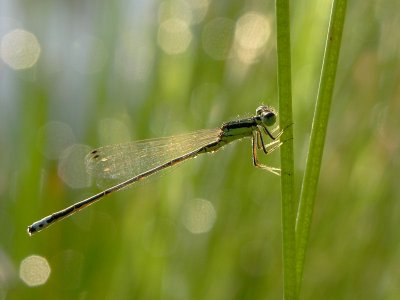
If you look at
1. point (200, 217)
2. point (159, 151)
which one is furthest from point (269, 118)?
point (200, 217)

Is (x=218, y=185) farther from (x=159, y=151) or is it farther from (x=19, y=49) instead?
(x=19, y=49)

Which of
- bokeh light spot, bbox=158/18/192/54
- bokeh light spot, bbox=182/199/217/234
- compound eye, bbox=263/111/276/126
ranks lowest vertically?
compound eye, bbox=263/111/276/126

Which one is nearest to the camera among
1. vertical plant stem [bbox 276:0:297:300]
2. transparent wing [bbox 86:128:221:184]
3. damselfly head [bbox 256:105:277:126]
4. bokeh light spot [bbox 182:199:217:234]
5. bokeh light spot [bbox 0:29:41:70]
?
vertical plant stem [bbox 276:0:297:300]

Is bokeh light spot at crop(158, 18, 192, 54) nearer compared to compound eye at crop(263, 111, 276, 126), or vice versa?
compound eye at crop(263, 111, 276, 126)

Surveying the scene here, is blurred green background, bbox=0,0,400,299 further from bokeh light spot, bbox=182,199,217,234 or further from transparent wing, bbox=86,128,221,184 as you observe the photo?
transparent wing, bbox=86,128,221,184

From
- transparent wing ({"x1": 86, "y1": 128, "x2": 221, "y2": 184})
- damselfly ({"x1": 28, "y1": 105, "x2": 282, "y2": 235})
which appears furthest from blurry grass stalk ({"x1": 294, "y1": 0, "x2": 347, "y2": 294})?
transparent wing ({"x1": 86, "y1": 128, "x2": 221, "y2": 184})

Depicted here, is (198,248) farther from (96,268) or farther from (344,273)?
(344,273)
